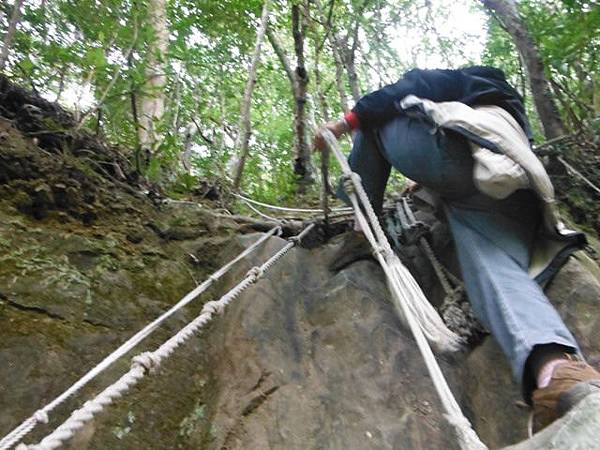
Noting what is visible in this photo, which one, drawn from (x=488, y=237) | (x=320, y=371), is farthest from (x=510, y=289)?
(x=320, y=371)

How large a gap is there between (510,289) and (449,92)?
3.05 ft

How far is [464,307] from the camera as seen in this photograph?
2045 millimetres

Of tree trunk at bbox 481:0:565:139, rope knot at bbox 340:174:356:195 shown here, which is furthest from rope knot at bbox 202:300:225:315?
tree trunk at bbox 481:0:565:139

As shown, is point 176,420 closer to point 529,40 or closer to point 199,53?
point 529,40

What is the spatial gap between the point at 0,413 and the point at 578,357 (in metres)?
1.67

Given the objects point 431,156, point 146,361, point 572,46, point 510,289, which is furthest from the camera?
point 572,46

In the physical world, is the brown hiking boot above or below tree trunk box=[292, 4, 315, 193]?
below

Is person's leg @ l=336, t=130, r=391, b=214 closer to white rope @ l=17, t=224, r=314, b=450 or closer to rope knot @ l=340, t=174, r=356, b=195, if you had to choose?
rope knot @ l=340, t=174, r=356, b=195

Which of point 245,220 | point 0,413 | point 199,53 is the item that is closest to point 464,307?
point 245,220

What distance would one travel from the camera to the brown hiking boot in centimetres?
120

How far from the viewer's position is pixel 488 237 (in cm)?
185

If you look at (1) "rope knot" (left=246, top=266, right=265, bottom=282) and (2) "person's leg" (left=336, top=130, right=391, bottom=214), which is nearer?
(1) "rope knot" (left=246, top=266, right=265, bottom=282)

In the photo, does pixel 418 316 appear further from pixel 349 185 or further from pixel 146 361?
pixel 146 361

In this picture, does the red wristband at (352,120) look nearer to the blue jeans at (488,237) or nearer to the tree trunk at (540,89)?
the blue jeans at (488,237)
